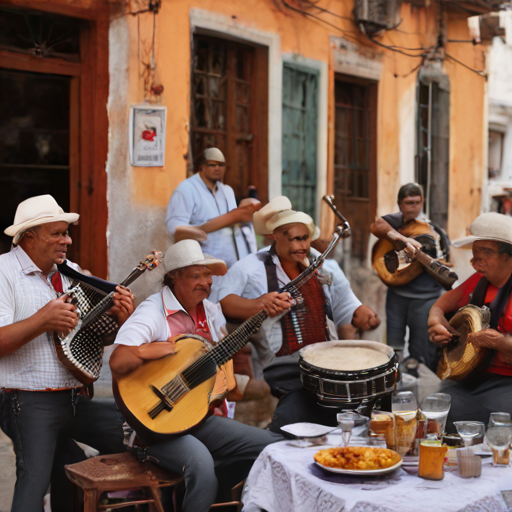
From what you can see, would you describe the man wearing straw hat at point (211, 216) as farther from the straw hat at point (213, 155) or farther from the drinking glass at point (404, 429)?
the drinking glass at point (404, 429)

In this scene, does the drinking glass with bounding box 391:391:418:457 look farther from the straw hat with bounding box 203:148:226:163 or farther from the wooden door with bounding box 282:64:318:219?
the wooden door with bounding box 282:64:318:219

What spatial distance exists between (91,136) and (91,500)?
376cm

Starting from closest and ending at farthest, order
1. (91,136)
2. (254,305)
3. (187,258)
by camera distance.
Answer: (187,258) → (254,305) → (91,136)

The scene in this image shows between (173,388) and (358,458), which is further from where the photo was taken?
(173,388)

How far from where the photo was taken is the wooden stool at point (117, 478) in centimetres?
350

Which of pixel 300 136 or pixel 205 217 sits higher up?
pixel 300 136

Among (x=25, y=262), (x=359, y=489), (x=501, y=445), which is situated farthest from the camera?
(x=25, y=262)

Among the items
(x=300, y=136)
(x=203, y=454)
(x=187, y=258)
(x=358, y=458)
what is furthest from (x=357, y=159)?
(x=358, y=458)

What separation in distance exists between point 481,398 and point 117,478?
6.27 feet

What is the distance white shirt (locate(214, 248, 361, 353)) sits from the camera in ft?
15.1

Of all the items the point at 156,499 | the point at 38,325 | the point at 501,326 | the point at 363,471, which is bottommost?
the point at 156,499

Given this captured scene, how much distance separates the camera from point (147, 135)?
668 cm

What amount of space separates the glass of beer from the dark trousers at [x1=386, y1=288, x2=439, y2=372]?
3.04 metres

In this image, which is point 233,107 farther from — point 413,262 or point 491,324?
point 491,324
